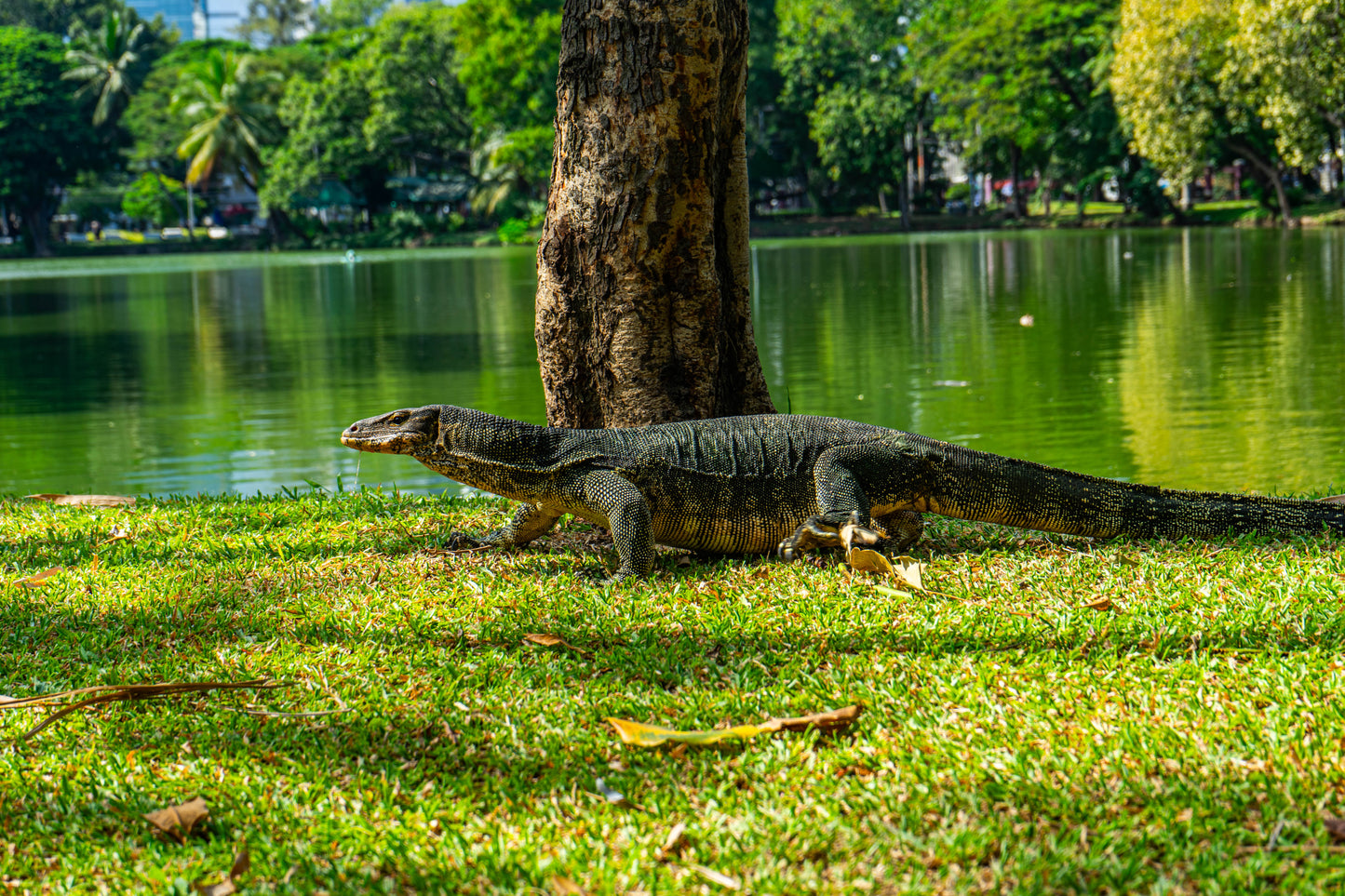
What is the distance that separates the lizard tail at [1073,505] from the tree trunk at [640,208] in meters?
1.32

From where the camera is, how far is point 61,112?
68.1 m

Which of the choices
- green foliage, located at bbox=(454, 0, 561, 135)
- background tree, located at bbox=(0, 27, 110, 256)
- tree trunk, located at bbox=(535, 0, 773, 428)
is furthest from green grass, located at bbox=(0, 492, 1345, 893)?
background tree, located at bbox=(0, 27, 110, 256)

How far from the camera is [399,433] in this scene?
466 cm

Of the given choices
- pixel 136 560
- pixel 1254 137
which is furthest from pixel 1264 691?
pixel 1254 137

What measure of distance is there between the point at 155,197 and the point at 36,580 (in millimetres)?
75652

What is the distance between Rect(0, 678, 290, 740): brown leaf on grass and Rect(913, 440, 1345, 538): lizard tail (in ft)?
8.47

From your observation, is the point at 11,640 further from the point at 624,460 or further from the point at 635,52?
the point at 635,52

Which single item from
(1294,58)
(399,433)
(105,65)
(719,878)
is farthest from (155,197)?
(719,878)

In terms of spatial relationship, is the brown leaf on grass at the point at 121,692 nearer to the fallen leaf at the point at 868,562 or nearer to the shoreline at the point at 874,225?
the fallen leaf at the point at 868,562

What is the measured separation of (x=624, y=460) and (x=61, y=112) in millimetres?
74732

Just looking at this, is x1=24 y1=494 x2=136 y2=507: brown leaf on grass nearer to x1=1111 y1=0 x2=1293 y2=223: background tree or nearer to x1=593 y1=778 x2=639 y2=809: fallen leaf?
x1=593 y1=778 x2=639 y2=809: fallen leaf

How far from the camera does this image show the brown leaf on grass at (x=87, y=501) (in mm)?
6594

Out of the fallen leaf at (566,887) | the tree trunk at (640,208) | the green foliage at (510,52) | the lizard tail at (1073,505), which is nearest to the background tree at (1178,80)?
the green foliage at (510,52)

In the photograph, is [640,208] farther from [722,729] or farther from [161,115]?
[161,115]
